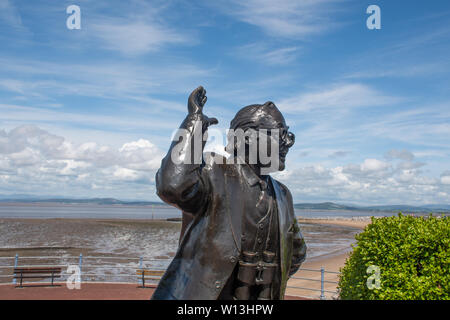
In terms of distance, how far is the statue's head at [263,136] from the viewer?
2.64 meters

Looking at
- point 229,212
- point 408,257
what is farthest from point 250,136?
point 408,257

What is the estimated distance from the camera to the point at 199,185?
7.73 feet

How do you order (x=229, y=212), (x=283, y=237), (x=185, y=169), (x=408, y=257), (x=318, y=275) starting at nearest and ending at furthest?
(x=185, y=169)
(x=229, y=212)
(x=283, y=237)
(x=408, y=257)
(x=318, y=275)

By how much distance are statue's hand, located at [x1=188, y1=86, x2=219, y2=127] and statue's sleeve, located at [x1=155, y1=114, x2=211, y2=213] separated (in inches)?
1.3

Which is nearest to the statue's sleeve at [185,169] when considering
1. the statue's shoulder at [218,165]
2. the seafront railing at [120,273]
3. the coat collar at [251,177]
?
the statue's shoulder at [218,165]

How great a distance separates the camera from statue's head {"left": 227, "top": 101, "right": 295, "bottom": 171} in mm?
2641

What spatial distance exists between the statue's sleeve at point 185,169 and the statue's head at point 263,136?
1.30 ft

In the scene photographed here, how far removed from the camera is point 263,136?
8.66ft

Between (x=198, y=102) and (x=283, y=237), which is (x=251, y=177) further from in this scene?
(x=198, y=102)

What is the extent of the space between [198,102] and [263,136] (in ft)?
1.68
